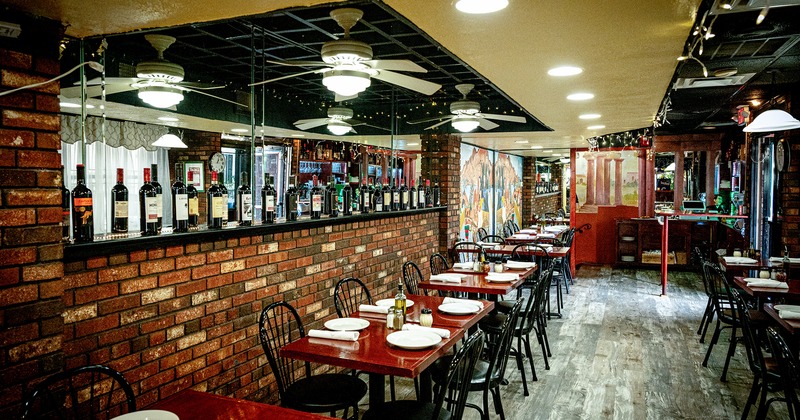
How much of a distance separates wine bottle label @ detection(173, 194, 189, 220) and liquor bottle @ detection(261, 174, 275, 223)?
69 centimetres

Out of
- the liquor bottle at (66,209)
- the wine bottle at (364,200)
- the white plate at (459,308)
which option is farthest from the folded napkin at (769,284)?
the liquor bottle at (66,209)

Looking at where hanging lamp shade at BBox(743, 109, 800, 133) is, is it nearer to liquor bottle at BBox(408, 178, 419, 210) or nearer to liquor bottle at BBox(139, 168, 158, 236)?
liquor bottle at BBox(408, 178, 419, 210)

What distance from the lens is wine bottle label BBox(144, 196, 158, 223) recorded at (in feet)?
8.90

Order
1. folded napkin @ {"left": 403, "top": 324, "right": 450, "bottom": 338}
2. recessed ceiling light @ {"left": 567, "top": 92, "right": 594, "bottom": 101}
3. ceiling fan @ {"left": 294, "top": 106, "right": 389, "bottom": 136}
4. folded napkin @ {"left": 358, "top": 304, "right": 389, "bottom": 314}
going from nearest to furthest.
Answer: folded napkin @ {"left": 403, "top": 324, "right": 450, "bottom": 338}
folded napkin @ {"left": 358, "top": 304, "right": 389, "bottom": 314}
recessed ceiling light @ {"left": 567, "top": 92, "right": 594, "bottom": 101}
ceiling fan @ {"left": 294, "top": 106, "right": 389, "bottom": 136}

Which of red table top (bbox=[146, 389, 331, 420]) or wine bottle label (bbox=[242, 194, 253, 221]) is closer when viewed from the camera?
red table top (bbox=[146, 389, 331, 420])

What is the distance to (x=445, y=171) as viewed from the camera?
7281 mm

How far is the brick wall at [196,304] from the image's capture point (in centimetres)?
Result: 248

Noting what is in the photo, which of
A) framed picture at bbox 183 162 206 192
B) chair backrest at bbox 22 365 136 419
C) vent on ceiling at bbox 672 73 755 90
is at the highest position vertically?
vent on ceiling at bbox 672 73 755 90

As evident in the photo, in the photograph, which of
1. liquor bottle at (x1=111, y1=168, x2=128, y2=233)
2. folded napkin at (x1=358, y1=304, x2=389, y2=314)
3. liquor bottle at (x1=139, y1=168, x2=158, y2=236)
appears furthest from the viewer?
folded napkin at (x1=358, y1=304, x2=389, y2=314)

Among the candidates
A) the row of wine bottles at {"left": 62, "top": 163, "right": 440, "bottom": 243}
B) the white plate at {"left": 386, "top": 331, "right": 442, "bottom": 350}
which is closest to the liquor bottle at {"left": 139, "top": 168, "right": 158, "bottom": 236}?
the row of wine bottles at {"left": 62, "top": 163, "right": 440, "bottom": 243}

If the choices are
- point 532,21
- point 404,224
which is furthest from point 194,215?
point 404,224

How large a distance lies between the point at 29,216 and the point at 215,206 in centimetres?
110

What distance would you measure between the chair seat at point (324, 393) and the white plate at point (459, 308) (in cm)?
78

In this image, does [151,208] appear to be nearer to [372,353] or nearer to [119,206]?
[119,206]
